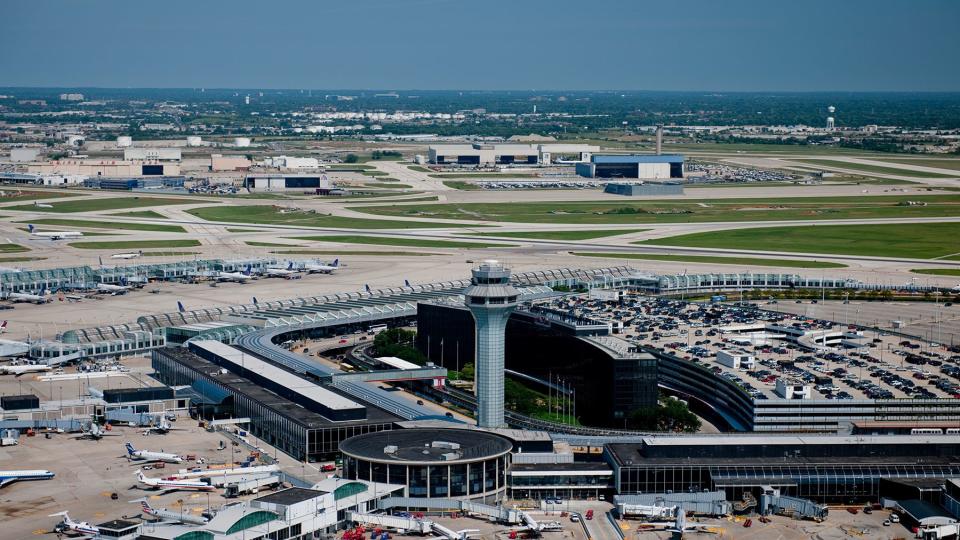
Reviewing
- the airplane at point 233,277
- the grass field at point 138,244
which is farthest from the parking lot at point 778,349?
the grass field at point 138,244

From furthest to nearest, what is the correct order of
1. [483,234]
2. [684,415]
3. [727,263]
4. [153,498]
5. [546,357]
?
[483,234] < [727,263] < [546,357] < [684,415] < [153,498]

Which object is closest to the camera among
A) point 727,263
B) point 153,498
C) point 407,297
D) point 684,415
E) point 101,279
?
point 153,498

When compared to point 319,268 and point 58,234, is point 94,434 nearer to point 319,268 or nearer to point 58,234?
point 319,268

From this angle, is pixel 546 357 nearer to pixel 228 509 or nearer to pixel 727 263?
pixel 228 509

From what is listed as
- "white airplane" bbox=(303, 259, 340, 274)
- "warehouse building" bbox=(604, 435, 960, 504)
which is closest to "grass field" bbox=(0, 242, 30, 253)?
"white airplane" bbox=(303, 259, 340, 274)

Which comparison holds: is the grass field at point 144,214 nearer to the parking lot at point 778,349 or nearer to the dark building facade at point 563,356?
the parking lot at point 778,349

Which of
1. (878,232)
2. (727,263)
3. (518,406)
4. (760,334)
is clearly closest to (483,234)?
(727,263)

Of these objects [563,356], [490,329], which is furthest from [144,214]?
[490,329]
